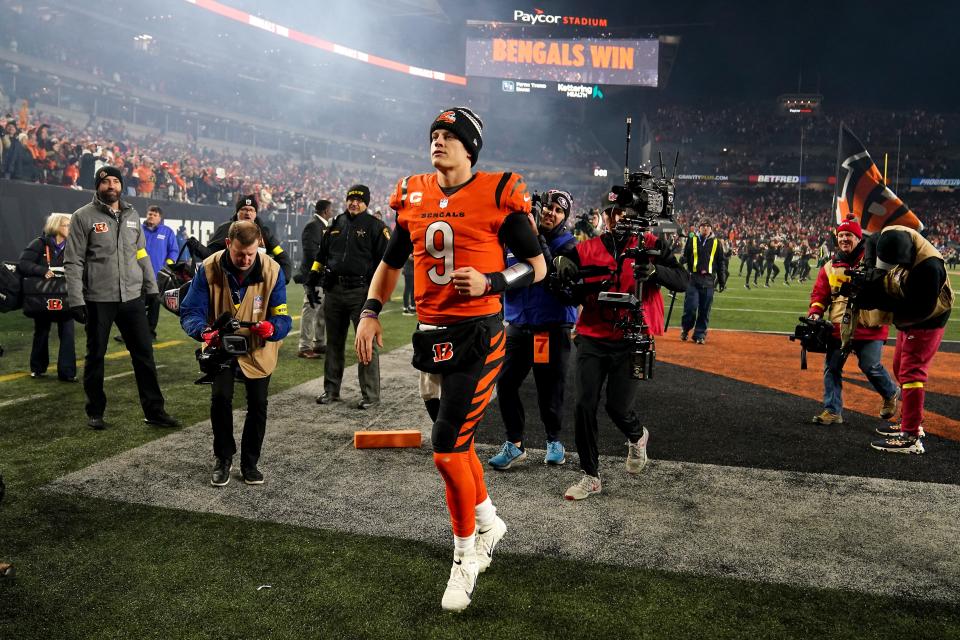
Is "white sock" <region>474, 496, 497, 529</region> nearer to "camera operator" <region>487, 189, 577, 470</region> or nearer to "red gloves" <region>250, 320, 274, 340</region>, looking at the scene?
"camera operator" <region>487, 189, 577, 470</region>

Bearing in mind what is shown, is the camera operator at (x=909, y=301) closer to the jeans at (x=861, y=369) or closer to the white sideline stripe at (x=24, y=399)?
the jeans at (x=861, y=369)

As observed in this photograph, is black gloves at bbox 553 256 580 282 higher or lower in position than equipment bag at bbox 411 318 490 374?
higher

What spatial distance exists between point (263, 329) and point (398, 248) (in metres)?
1.51

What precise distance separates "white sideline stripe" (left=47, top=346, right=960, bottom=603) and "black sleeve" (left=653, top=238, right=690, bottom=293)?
4.63 ft

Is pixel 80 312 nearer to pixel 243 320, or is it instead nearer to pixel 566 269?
pixel 243 320

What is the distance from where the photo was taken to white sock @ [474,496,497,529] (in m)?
3.69

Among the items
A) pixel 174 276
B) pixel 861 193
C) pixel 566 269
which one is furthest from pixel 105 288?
pixel 861 193

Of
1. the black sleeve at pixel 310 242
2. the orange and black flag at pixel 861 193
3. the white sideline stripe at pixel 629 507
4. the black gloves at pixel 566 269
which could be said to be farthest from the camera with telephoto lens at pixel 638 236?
the orange and black flag at pixel 861 193

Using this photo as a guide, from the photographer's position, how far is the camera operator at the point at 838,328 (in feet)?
21.6

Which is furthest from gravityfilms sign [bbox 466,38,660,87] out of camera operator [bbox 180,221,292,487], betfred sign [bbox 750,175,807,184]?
camera operator [bbox 180,221,292,487]

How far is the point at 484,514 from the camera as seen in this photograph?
3.71m

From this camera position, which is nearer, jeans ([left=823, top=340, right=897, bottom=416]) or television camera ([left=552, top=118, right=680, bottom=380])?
television camera ([left=552, top=118, right=680, bottom=380])

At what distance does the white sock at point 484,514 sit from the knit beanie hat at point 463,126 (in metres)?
1.67

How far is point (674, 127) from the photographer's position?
226 ft
